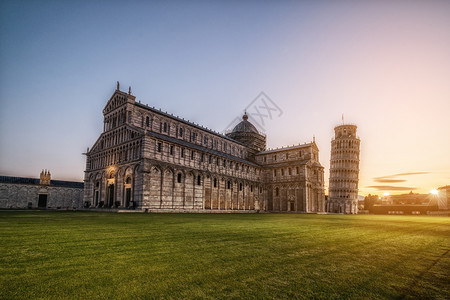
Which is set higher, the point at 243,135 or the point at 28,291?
the point at 243,135

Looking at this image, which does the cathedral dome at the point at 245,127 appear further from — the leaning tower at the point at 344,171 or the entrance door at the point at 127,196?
the entrance door at the point at 127,196

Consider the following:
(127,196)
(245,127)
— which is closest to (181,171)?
(127,196)

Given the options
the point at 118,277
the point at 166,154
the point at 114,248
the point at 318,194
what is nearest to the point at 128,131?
the point at 166,154

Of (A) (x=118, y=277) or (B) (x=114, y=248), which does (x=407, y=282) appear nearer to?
(A) (x=118, y=277)

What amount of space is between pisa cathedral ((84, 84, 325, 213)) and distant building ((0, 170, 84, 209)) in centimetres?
1963

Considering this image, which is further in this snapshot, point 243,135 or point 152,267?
point 243,135

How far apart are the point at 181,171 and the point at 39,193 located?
3883 centimetres

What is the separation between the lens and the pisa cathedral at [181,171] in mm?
37062

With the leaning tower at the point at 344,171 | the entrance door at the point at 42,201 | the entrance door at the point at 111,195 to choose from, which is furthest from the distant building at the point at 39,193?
the leaning tower at the point at 344,171

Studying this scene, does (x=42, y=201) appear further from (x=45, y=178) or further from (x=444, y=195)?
(x=444, y=195)

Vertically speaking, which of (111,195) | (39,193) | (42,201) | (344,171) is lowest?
(42,201)

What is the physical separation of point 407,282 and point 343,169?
284 feet

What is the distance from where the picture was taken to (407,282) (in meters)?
4.76

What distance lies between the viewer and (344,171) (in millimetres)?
83625
